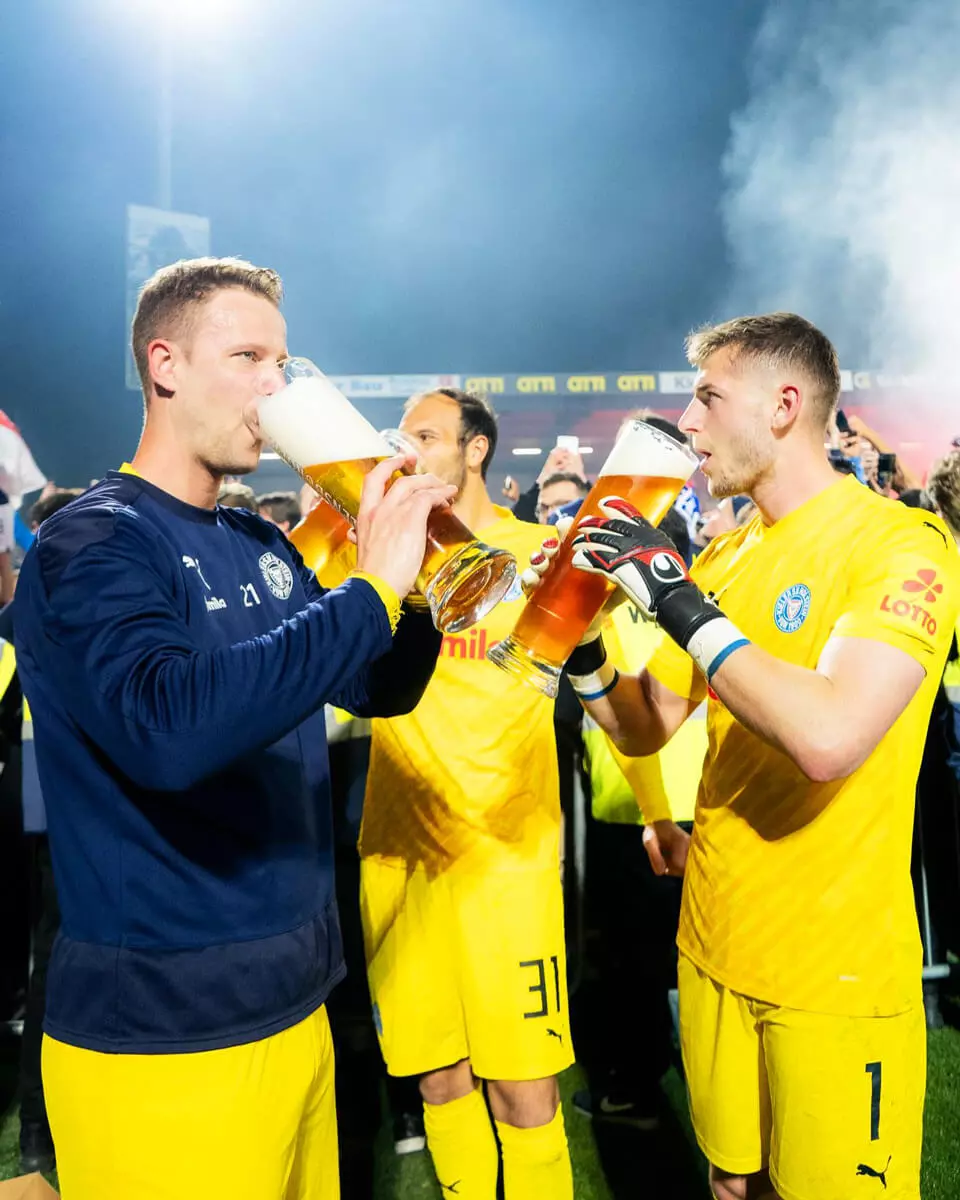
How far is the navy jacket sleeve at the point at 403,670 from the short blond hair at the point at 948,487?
255 cm

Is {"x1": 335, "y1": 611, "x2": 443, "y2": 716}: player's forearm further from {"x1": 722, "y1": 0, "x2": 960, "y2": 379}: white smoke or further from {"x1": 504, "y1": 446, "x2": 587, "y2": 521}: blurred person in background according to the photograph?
{"x1": 722, "y1": 0, "x2": 960, "y2": 379}: white smoke

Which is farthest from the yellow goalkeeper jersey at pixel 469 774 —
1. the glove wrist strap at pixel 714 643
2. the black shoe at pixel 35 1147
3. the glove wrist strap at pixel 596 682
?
the black shoe at pixel 35 1147

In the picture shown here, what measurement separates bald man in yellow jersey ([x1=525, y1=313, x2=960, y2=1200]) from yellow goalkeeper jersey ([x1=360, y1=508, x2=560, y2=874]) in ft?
1.94

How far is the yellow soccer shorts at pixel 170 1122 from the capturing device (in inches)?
48.4

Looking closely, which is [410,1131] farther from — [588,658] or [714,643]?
[714,643]

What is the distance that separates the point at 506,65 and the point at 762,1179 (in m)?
17.2

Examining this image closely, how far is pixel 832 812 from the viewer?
158 cm

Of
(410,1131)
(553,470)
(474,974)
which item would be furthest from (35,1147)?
(553,470)

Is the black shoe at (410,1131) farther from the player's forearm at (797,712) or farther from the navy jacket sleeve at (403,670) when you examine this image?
the player's forearm at (797,712)

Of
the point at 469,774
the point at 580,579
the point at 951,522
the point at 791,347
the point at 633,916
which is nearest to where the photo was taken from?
the point at 580,579

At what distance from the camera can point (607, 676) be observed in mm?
1980

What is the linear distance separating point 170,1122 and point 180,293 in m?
1.28

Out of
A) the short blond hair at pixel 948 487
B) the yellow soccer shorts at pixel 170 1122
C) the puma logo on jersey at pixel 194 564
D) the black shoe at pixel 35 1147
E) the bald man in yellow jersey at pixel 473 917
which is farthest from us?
the short blond hair at pixel 948 487

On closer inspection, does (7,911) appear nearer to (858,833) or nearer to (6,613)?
(6,613)
